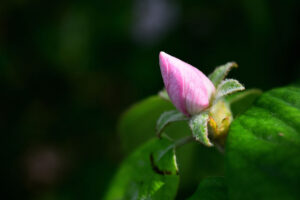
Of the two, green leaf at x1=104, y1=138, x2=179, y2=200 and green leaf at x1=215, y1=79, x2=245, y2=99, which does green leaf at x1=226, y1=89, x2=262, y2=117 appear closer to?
green leaf at x1=215, y1=79, x2=245, y2=99

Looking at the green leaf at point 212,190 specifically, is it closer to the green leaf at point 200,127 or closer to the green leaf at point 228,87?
the green leaf at point 200,127

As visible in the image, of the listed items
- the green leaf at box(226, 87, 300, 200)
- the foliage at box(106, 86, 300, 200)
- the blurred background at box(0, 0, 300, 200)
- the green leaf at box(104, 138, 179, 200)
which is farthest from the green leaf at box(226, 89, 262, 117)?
the blurred background at box(0, 0, 300, 200)

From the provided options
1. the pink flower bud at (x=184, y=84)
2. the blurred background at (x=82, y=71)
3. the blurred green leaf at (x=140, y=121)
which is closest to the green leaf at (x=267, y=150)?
the pink flower bud at (x=184, y=84)

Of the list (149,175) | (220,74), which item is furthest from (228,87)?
(149,175)

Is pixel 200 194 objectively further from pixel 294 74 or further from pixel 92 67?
pixel 92 67

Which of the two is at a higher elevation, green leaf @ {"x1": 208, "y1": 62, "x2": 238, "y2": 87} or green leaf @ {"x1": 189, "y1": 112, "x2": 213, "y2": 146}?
green leaf @ {"x1": 208, "y1": 62, "x2": 238, "y2": 87}

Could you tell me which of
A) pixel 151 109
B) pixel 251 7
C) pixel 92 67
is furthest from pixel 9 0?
pixel 151 109

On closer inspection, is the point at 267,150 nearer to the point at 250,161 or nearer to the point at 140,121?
the point at 250,161
